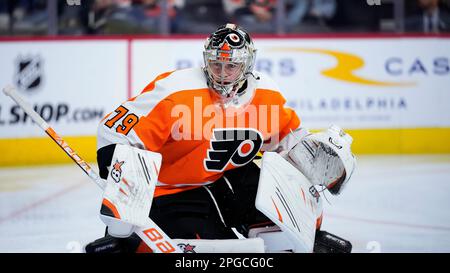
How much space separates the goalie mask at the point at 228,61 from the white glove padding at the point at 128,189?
387 millimetres

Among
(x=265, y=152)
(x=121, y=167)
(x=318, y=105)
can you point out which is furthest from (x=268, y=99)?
(x=318, y=105)

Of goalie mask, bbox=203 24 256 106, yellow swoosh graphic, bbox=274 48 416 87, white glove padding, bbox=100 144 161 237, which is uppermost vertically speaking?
goalie mask, bbox=203 24 256 106

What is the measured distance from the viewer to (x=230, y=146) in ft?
10.6

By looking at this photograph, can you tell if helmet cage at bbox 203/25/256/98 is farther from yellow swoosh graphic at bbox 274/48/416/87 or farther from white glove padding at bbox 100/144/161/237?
yellow swoosh graphic at bbox 274/48/416/87

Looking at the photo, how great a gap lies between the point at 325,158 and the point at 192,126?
54 cm

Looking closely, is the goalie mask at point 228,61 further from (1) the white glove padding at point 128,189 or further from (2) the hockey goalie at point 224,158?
(1) the white glove padding at point 128,189

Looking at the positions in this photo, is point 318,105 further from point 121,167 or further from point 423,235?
point 121,167

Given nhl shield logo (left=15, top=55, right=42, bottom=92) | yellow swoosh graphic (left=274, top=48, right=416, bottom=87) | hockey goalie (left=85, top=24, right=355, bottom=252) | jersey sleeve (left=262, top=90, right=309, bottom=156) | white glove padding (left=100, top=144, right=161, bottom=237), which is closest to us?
white glove padding (left=100, top=144, right=161, bottom=237)

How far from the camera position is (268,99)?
329 cm

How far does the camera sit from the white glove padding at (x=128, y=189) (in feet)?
9.27

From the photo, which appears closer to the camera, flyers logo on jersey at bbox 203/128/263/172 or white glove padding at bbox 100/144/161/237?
white glove padding at bbox 100/144/161/237

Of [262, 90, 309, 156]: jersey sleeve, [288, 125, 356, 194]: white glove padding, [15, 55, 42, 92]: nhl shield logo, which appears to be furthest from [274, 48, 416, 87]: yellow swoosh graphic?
[288, 125, 356, 194]: white glove padding

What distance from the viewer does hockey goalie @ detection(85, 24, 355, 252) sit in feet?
10.0

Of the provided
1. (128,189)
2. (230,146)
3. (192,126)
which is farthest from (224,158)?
(128,189)
